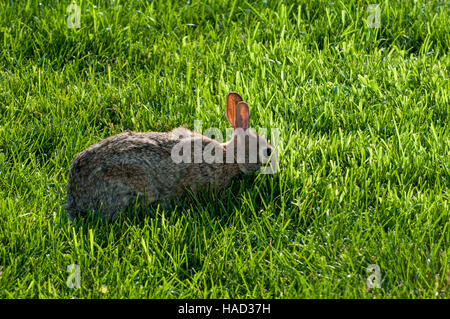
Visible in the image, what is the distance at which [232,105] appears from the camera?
5027 mm

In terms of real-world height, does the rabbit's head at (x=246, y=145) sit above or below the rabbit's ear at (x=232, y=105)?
below

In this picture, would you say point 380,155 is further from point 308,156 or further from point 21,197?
point 21,197

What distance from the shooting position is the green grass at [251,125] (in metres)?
4.10

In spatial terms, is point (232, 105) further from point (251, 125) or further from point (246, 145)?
point (251, 125)

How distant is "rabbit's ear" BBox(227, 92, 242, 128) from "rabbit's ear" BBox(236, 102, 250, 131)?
2.1 inches

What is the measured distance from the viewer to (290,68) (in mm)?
6188

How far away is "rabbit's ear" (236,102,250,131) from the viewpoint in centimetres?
491

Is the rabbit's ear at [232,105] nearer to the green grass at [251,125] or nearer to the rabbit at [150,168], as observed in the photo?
the rabbit at [150,168]

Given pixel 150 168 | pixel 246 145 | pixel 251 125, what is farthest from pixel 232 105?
pixel 150 168

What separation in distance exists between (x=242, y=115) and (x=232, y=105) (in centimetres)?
12

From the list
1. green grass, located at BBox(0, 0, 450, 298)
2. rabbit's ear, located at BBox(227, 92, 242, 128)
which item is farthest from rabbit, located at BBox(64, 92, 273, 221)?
green grass, located at BBox(0, 0, 450, 298)

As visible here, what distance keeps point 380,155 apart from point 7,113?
320 centimetres

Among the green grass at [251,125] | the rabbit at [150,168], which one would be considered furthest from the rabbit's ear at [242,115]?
the green grass at [251,125]

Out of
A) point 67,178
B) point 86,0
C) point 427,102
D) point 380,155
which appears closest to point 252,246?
point 380,155
